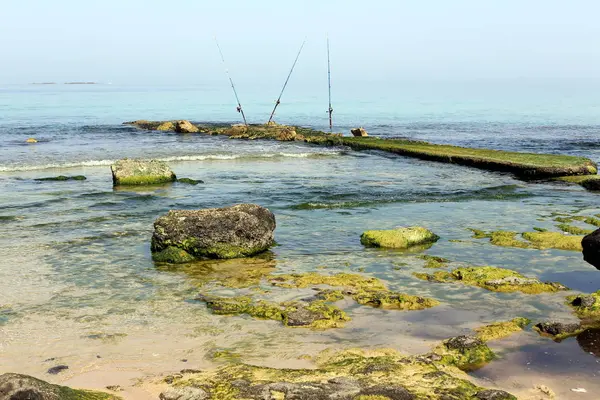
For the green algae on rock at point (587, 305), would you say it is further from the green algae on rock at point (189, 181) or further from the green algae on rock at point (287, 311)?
the green algae on rock at point (189, 181)

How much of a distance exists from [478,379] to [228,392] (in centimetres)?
247

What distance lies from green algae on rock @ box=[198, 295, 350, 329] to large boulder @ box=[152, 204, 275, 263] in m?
2.21

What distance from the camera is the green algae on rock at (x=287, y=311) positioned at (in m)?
7.86

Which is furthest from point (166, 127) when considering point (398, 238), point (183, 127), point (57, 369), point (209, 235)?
point (57, 369)

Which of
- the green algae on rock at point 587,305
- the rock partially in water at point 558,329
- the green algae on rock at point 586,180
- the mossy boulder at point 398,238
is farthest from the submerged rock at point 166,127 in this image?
the rock partially in water at point 558,329

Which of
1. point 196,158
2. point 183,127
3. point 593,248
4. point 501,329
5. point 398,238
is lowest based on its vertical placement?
point 501,329

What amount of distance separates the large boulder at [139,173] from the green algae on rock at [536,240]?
10802 millimetres

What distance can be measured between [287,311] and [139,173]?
1258cm

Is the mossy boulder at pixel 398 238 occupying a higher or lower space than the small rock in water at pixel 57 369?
higher

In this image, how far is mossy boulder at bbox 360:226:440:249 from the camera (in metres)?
11.8

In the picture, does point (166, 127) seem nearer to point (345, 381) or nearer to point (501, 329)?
point (501, 329)

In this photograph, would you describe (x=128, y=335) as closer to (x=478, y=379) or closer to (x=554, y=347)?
(x=478, y=379)

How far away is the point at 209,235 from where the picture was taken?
11.1 metres

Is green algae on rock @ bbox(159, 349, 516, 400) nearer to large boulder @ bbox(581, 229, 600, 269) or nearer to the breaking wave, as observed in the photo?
large boulder @ bbox(581, 229, 600, 269)
